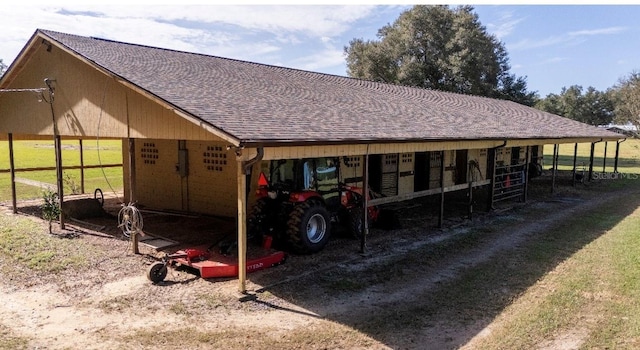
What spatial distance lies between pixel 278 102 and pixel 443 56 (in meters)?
31.2

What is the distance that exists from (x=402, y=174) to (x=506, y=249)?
5246mm

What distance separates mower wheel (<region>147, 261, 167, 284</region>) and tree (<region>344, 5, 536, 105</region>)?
108 ft

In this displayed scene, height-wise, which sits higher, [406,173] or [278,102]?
[278,102]

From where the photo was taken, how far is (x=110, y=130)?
9.30m

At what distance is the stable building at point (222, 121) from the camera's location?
744cm

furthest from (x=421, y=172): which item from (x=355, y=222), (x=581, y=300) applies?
(x=581, y=300)

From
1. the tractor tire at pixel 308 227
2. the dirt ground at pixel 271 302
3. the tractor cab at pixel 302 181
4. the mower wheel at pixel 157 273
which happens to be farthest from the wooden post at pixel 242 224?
the tractor cab at pixel 302 181

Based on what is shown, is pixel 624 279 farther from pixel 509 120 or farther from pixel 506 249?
pixel 509 120

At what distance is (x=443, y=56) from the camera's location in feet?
123

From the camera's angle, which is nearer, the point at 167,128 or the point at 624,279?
the point at 624,279

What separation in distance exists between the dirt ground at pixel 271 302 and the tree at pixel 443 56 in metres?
29.4

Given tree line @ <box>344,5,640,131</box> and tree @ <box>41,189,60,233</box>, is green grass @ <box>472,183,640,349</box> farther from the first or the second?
tree line @ <box>344,5,640,131</box>

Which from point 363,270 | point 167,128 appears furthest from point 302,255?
point 167,128

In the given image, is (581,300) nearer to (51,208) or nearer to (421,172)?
(421,172)
